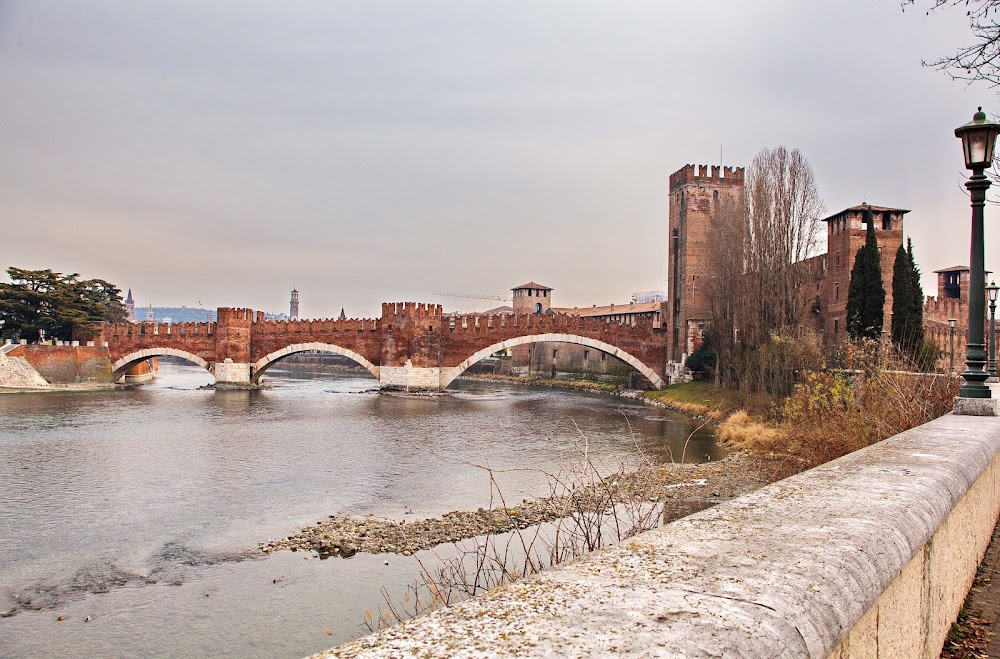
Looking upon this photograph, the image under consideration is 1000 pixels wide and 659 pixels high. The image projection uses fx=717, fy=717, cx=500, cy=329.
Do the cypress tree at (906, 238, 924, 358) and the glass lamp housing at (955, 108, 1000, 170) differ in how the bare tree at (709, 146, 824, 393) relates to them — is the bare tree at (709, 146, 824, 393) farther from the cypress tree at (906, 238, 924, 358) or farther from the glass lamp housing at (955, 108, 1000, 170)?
the glass lamp housing at (955, 108, 1000, 170)

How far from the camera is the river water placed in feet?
21.2

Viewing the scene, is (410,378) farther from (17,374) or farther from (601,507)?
(601,507)

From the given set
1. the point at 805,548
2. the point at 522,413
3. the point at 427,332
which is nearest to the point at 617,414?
the point at 522,413

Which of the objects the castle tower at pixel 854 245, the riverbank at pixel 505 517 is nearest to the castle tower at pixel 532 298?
the castle tower at pixel 854 245

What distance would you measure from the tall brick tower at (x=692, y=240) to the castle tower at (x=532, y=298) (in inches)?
1122

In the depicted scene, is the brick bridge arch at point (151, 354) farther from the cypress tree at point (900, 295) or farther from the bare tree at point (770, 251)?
the cypress tree at point (900, 295)

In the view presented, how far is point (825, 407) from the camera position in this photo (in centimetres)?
884

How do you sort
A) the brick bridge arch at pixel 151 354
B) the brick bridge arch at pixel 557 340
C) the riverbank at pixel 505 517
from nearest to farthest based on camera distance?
1. the riverbank at pixel 505 517
2. the brick bridge arch at pixel 557 340
3. the brick bridge arch at pixel 151 354

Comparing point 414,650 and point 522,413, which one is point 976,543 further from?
point 522,413

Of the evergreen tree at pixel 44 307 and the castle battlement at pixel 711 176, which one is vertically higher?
the castle battlement at pixel 711 176

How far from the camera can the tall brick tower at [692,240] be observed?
111 ft

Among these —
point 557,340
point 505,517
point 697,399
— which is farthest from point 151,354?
point 505,517

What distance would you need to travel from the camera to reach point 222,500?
11.3m

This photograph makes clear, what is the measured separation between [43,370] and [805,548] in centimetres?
3686
